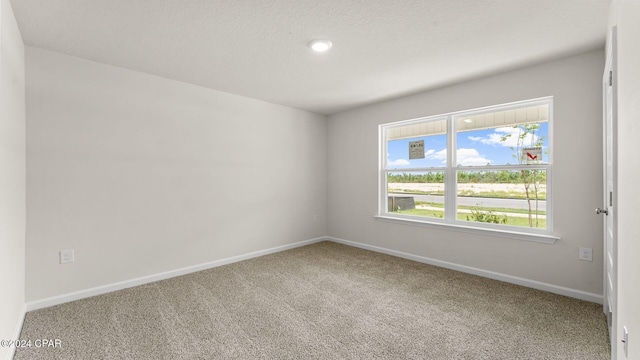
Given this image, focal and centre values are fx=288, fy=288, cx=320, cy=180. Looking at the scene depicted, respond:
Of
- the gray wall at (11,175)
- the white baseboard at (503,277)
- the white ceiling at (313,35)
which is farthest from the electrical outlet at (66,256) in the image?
the white baseboard at (503,277)

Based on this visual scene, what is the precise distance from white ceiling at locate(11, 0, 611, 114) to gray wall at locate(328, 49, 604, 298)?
23 centimetres

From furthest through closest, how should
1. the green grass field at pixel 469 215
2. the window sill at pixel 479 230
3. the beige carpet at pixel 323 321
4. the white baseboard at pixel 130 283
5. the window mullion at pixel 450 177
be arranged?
1. the window mullion at pixel 450 177
2. the green grass field at pixel 469 215
3. the window sill at pixel 479 230
4. the white baseboard at pixel 130 283
5. the beige carpet at pixel 323 321

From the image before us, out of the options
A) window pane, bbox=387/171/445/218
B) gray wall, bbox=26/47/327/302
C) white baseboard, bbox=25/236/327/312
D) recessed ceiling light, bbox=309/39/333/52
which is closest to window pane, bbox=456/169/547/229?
window pane, bbox=387/171/445/218

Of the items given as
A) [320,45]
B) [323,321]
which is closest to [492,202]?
[323,321]

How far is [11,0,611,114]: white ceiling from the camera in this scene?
6.40ft

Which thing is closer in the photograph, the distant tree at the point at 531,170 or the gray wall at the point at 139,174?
the gray wall at the point at 139,174

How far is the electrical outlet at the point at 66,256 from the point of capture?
263 centimetres

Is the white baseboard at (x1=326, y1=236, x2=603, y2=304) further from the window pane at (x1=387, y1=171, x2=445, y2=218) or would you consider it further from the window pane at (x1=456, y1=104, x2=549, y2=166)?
the window pane at (x1=456, y1=104, x2=549, y2=166)

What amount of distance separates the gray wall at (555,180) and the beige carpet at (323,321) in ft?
0.87

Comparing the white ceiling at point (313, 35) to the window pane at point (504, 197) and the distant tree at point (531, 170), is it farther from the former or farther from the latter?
the window pane at point (504, 197)

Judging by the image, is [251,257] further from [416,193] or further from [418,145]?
[418,145]

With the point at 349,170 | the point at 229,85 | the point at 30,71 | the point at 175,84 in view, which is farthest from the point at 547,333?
the point at 30,71

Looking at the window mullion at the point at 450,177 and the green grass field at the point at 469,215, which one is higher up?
the window mullion at the point at 450,177

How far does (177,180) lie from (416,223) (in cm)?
306
